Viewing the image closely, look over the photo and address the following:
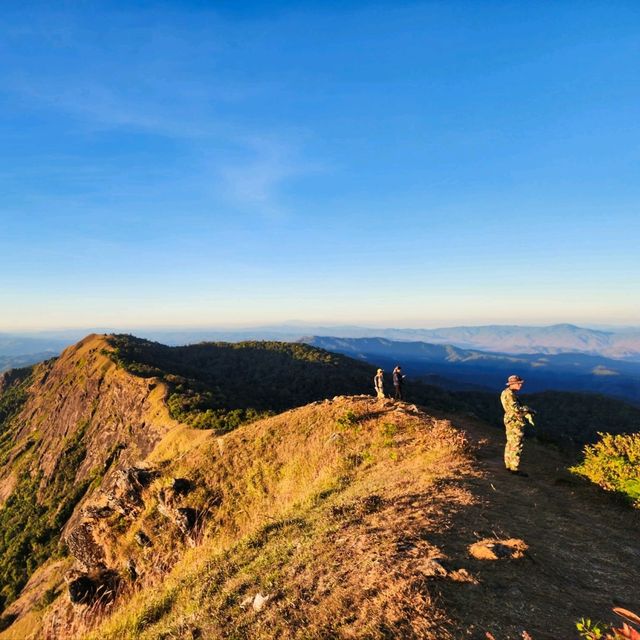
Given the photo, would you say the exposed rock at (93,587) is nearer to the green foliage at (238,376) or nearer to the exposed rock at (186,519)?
the exposed rock at (186,519)

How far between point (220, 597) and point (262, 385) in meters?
88.1

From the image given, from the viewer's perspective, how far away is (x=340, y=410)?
22.4m

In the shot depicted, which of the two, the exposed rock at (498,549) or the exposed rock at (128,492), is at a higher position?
the exposed rock at (498,549)

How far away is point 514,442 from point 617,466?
2953 mm

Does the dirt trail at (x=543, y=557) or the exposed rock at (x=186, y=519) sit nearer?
the dirt trail at (x=543, y=557)

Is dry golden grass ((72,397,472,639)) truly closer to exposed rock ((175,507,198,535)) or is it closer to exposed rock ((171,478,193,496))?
exposed rock ((171,478,193,496))

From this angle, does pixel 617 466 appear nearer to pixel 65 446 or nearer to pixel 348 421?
pixel 348 421

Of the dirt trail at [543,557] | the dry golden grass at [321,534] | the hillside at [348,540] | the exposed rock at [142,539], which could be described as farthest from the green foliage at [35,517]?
the dirt trail at [543,557]

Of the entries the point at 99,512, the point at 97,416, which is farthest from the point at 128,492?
the point at 97,416

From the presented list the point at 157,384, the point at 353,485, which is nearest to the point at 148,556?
the point at 353,485

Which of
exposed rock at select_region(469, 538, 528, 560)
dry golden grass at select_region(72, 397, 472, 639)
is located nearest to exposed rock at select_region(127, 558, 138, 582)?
dry golden grass at select_region(72, 397, 472, 639)

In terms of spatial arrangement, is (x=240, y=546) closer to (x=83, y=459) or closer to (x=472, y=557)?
(x=472, y=557)

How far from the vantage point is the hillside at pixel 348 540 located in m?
6.86

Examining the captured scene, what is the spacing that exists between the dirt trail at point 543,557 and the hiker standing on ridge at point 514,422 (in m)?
0.48
